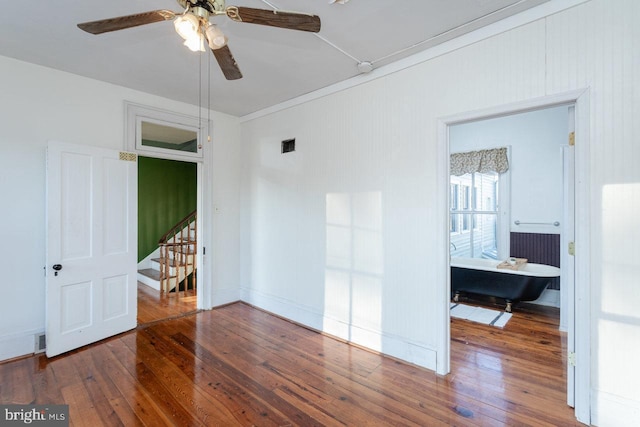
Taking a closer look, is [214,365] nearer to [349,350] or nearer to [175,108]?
[349,350]

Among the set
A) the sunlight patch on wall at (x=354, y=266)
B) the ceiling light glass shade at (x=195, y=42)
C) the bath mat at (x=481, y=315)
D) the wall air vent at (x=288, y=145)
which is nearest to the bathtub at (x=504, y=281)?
the bath mat at (x=481, y=315)

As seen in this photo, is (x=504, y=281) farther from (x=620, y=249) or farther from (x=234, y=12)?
(x=234, y=12)

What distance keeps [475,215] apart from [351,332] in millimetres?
3413

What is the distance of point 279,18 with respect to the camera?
4.89ft

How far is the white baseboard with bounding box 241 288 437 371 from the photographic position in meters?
2.75

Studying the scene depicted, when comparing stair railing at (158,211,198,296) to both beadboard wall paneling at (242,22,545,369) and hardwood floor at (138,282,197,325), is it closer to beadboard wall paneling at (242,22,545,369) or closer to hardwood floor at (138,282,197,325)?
hardwood floor at (138,282,197,325)

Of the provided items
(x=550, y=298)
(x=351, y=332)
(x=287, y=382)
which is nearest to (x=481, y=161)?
(x=550, y=298)

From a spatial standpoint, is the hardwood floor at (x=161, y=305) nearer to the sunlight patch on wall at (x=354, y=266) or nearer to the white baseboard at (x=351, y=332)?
the white baseboard at (x=351, y=332)

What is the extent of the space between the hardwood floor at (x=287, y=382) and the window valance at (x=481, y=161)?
8.34 ft

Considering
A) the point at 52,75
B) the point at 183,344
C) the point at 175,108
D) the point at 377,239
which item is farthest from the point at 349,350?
the point at 52,75

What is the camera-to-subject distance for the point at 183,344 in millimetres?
3199

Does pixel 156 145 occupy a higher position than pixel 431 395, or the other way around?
pixel 156 145

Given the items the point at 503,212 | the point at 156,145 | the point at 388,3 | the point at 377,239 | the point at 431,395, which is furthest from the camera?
the point at 503,212

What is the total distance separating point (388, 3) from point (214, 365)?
3271 millimetres
